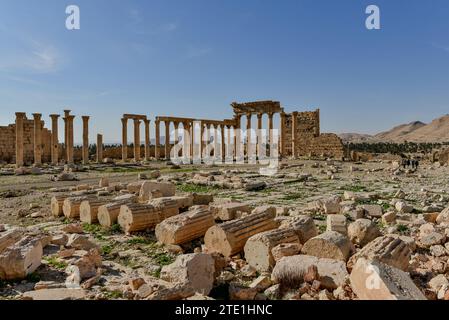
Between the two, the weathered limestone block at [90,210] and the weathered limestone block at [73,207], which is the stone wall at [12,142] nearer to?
the weathered limestone block at [73,207]

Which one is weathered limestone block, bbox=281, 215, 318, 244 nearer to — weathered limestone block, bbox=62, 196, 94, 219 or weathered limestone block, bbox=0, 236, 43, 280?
weathered limestone block, bbox=0, 236, 43, 280

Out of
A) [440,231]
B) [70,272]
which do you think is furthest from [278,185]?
[70,272]

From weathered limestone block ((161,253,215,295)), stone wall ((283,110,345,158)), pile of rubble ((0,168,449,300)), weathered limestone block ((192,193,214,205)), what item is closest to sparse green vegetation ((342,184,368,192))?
pile of rubble ((0,168,449,300))

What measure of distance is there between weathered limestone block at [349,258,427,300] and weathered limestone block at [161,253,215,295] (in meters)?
1.95

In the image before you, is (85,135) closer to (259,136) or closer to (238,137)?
(238,137)

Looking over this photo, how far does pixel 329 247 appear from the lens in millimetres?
5484

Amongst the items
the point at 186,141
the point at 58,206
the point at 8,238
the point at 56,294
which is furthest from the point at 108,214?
the point at 186,141

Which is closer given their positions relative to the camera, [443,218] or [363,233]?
[363,233]

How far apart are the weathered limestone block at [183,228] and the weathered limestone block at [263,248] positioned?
1593 mm

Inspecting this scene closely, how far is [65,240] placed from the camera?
7.27 metres

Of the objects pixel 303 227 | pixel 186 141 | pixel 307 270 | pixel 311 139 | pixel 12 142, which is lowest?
pixel 307 270

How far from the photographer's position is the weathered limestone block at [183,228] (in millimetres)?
7049

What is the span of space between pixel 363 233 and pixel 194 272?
11.7ft

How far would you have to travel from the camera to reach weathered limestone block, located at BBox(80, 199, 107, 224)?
30.2 ft
